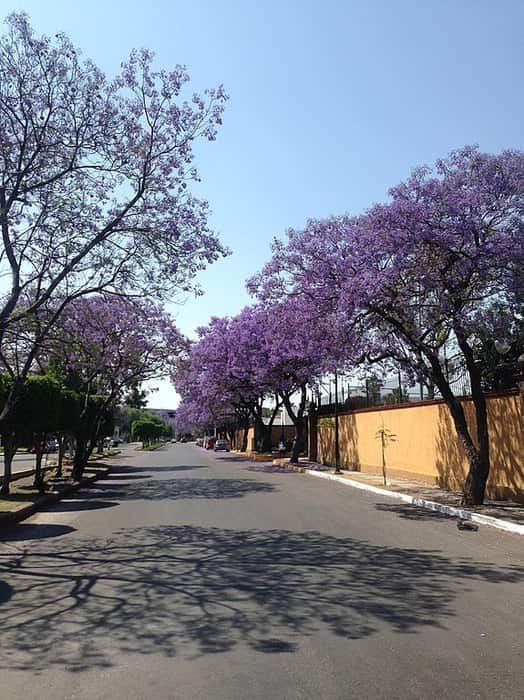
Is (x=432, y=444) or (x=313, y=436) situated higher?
(x=313, y=436)

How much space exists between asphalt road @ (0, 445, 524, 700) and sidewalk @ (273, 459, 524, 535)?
970mm

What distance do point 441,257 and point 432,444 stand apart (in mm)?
8733

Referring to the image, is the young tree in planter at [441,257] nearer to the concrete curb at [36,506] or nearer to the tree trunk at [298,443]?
the concrete curb at [36,506]

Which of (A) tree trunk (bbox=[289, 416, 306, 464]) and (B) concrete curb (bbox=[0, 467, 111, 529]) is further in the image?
(A) tree trunk (bbox=[289, 416, 306, 464])

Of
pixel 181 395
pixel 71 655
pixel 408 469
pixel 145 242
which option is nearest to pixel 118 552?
pixel 71 655

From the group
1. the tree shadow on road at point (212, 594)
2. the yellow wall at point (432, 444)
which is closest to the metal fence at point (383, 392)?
the yellow wall at point (432, 444)

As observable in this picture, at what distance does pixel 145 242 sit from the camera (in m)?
12.9

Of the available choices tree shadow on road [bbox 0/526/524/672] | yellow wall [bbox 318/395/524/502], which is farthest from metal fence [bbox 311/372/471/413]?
tree shadow on road [bbox 0/526/524/672]

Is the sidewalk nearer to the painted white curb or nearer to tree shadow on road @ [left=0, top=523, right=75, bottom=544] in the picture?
the painted white curb

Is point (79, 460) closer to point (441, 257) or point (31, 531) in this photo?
point (31, 531)

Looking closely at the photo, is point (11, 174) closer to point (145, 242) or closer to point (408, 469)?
point (145, 242)

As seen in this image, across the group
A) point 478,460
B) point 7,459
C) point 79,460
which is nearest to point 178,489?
point 7,459

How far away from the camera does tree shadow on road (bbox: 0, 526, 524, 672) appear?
557cm

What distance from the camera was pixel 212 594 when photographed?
7.14 m
